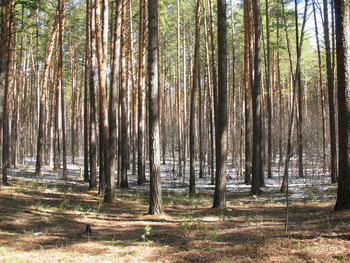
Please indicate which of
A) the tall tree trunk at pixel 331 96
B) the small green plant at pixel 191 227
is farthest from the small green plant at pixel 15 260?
the tall tree trunk at pixel 331 96

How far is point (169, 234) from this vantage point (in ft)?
20.8

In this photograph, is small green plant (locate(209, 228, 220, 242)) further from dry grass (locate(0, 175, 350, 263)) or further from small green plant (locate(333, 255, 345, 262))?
small green plant (locate(333, 255, 345, 262))

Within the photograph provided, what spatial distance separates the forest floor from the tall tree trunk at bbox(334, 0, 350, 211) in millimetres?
518

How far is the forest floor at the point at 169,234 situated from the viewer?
4.59 m

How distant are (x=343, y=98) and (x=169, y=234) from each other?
4612mm

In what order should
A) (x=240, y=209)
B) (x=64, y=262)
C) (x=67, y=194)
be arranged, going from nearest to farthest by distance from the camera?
(x=64, y=262)
(x=240, y=209)
(x=67, y=194)

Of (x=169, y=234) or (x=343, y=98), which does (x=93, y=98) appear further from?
(x=343, y=98)

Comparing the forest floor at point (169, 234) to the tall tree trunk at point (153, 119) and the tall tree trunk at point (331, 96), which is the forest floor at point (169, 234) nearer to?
the tall tree trunk at point (153, 119)

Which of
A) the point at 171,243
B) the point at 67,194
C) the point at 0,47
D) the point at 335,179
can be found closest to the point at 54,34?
the point at 0,47

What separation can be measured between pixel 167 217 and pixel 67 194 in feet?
17.9

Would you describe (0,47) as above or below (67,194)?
above

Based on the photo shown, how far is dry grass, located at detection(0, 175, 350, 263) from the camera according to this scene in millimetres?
4578

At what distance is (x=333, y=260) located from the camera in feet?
12.8

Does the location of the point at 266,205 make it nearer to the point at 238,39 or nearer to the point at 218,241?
the point at 218,241
